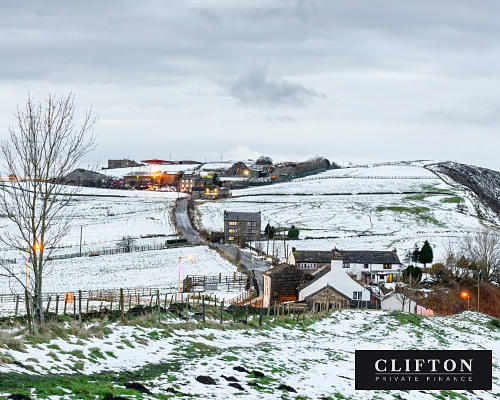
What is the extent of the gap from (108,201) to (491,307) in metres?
125

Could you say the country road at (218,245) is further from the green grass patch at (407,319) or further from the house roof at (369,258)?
the green grass patch at (407,319)

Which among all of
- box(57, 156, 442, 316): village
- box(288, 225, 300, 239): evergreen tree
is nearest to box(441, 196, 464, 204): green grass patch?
box(57, 156, 442, 316): village

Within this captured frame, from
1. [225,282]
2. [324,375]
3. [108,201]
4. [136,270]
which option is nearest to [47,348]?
[324,375]

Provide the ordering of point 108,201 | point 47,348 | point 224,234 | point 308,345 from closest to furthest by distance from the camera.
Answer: point 47,348
point 308,345
point 224,234
point 108,201

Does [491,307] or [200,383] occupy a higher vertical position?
[200,383]

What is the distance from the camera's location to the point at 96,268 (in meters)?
77.1

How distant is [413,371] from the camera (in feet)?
68.1

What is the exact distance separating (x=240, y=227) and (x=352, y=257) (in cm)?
3690

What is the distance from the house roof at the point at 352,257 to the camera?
73.1 m

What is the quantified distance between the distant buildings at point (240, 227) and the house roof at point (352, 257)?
A: 103 feet

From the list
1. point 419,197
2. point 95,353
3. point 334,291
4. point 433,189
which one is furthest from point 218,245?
point 433,189

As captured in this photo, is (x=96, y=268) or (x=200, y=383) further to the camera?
(x=96, y=268)

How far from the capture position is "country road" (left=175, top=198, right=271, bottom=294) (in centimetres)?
7419

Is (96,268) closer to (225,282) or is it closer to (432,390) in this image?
(225,282)
